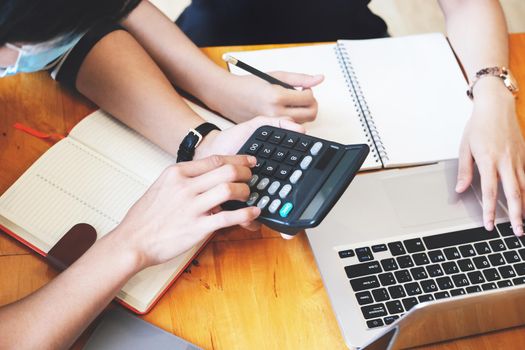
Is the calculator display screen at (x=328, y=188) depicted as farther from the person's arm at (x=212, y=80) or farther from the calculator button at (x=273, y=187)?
the person's arm at (x=212, y=80)

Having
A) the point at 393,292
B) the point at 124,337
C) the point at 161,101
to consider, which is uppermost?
the point at 161,101

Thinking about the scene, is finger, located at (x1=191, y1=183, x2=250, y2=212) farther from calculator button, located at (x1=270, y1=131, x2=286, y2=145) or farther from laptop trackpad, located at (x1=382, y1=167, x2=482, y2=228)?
laptop trackpad, located at (x1=382, y1=167, x2=482, y2=228)

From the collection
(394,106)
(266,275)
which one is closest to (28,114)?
(266,275)

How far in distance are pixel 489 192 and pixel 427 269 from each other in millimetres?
150

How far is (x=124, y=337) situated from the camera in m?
0.65

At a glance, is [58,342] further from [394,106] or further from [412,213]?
[394,106]

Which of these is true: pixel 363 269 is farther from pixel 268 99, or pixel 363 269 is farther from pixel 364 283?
pixel 268 99

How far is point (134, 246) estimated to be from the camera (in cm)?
65

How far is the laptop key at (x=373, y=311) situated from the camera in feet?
2.20

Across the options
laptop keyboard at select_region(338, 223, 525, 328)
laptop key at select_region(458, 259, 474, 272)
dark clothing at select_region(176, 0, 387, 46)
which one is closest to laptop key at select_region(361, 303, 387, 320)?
laptop keyboard at select_region(338, 223, 525, 328)

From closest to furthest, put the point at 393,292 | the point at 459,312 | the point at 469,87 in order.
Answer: the point at 459,312
the point at 393,292
the point at 469,87

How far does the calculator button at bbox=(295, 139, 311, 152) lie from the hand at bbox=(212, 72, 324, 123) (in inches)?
4.2

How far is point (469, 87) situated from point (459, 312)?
448mm

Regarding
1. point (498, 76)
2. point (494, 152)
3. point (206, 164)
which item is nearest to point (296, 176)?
point (206, 164)
